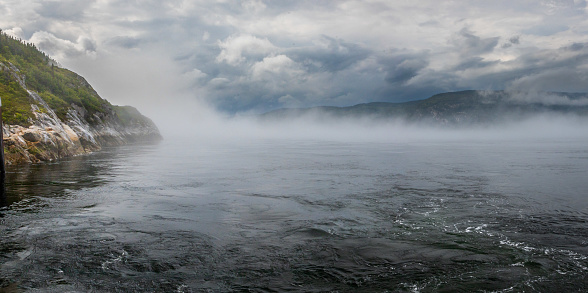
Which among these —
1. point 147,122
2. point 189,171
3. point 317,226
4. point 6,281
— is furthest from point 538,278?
point 147,122

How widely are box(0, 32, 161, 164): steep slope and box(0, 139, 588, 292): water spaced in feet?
53.0

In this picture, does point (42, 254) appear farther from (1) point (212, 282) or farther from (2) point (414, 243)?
(2) point (414, 243)

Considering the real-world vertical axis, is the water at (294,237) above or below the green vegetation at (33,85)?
below

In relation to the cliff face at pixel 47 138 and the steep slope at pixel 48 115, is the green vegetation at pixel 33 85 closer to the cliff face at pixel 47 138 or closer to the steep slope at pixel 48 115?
the steep slope at pixel 48 115

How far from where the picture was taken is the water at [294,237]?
1145cm

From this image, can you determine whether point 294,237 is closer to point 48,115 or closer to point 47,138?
point 47,138

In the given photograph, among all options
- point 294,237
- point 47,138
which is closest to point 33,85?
point 47,138

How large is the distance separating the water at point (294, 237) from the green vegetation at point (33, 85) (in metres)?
22.2

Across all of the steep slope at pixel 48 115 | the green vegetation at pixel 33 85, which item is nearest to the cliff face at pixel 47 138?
the steep slope at pixel 48 115

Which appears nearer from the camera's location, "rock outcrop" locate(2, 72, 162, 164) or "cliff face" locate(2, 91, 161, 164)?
"cliff face" locate(2, 91, 161, 164)

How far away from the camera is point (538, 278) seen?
1164 cm

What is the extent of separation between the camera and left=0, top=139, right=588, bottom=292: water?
1145cm

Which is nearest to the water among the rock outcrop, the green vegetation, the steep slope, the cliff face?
the cliff face

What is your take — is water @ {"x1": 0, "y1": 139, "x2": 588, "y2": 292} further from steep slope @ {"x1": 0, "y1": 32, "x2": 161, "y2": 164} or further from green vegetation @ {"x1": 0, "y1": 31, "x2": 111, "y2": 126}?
green vegetation @ {"x1": 0, "y1": 31, "x2": 111, "y2": 126}
